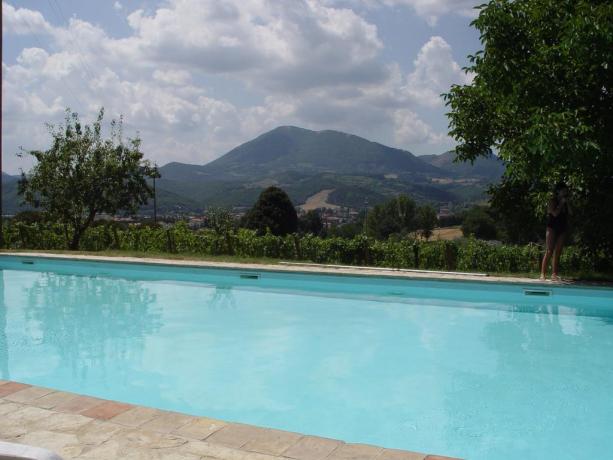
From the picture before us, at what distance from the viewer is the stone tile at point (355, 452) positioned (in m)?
3.02

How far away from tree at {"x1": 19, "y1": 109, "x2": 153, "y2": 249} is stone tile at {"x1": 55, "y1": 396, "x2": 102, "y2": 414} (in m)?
15.6

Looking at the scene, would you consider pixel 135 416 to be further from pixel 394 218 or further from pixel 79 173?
pixel 394 218

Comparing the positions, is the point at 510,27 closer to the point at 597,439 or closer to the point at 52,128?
the point at 597,439

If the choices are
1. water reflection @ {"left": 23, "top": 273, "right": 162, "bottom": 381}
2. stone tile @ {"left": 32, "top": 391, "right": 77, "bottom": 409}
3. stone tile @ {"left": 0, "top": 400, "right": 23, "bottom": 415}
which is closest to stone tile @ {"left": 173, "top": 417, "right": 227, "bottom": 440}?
stone tile @ {"left": 32, "top": 391, "right": 77, "bottom": 409}

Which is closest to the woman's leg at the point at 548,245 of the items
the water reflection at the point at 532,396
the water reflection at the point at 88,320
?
the water reflection at the point at 532,396


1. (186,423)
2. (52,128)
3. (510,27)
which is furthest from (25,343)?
(52,128)

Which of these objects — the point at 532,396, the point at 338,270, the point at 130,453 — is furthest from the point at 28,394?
the point at 338,270

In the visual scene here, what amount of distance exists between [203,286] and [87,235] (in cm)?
872

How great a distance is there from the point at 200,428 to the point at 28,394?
1466 mm

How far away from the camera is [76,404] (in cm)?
381

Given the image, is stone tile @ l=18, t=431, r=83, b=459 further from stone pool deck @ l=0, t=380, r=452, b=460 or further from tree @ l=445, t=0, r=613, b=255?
tree @ l=445, t=0, r=613, b=255

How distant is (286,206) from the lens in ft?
221

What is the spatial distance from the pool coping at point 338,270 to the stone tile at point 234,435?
6.86 m

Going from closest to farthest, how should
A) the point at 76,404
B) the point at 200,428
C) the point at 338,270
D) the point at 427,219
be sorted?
the point at 200,428 → the point at 76,404 → the point at 338,270 → the point at 427,219
